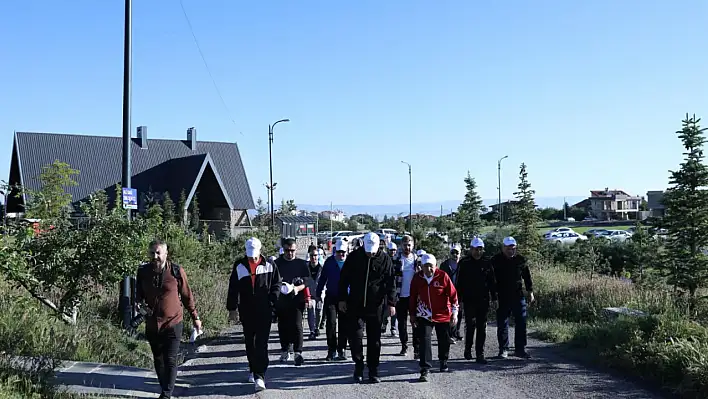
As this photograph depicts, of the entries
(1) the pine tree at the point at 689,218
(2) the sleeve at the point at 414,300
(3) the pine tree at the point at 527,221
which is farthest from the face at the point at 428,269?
(3) the pine tree at the point at 527,221

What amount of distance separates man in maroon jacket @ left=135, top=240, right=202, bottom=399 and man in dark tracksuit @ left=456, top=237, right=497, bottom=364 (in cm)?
457

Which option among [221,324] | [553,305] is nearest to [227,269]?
[221,324]

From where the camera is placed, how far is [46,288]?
1033 cm

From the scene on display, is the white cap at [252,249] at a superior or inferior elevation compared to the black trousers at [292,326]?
superior

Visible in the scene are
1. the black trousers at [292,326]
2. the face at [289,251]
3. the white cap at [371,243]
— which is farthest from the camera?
the face at [289,251]

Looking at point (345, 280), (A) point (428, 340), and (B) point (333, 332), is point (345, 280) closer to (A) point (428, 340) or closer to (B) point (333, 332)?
(A) point (428, 340)

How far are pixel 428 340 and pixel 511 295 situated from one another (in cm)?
213

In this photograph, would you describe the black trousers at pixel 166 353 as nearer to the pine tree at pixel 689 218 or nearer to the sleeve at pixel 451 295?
the sleeve at pixel 451 295

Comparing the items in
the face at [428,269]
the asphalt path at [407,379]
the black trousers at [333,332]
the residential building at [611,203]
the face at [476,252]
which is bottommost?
the asphalt path at [407,379]

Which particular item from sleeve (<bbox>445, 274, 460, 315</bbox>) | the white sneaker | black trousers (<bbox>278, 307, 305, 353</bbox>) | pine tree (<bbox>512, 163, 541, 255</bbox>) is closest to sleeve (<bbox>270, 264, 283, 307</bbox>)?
the white sneaker

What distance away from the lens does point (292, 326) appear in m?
10.3

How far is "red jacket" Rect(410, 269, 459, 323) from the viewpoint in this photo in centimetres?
931

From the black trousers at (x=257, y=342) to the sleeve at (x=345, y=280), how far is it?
102 centimetres

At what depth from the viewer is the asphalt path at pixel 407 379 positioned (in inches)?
328
